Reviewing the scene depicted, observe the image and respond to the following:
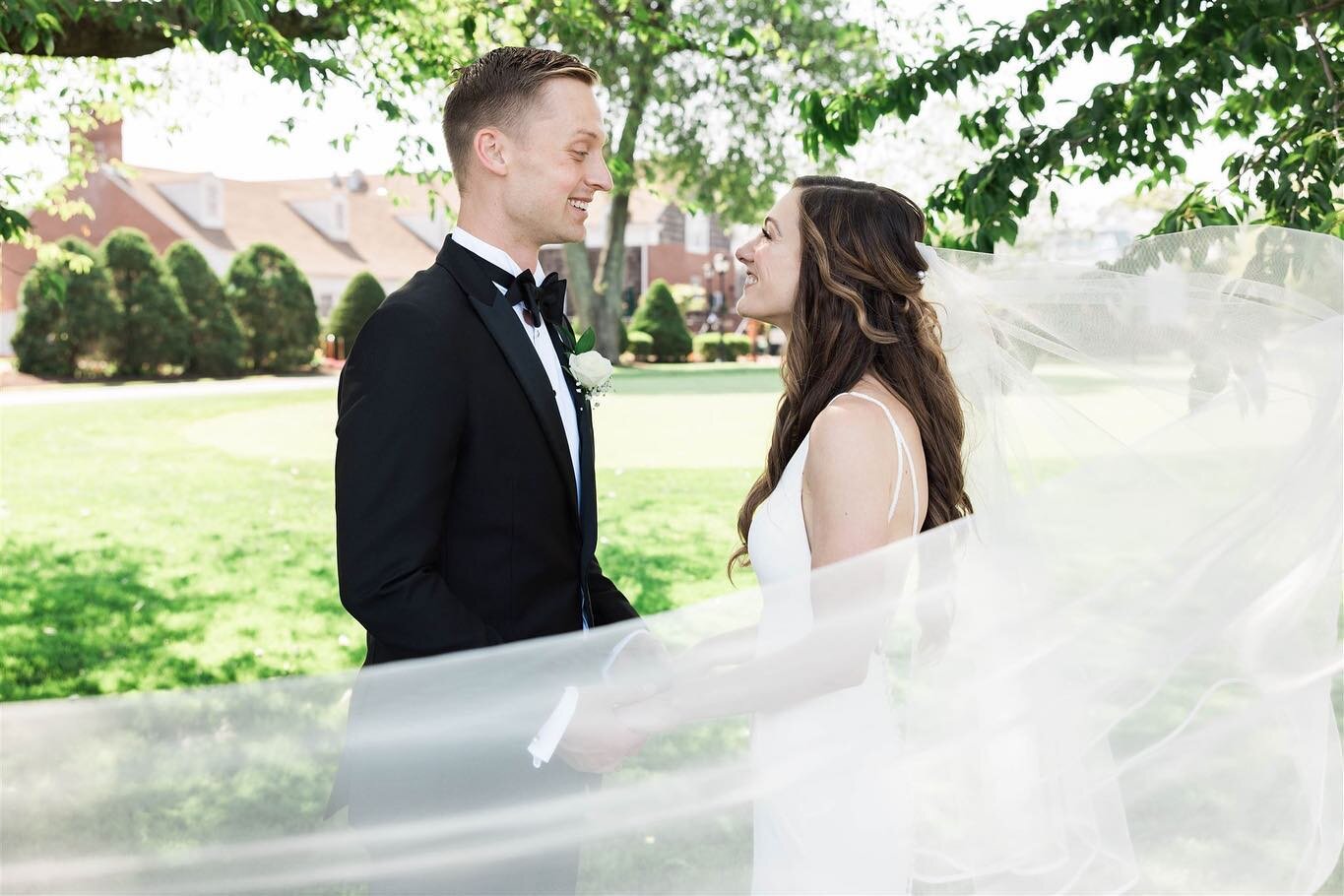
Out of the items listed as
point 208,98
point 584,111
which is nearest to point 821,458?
point 584,111

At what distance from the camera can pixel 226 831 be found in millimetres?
2131

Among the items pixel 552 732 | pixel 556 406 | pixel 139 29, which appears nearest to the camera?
pixel 552 732

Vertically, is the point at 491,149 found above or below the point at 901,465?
above

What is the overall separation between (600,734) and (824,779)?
1.52 ft

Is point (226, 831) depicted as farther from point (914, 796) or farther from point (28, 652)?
point (28, 652)

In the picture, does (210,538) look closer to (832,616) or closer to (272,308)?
(832,616)

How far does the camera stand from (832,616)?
237cm

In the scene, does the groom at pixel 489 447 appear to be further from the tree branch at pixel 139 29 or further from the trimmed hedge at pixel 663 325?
the trimmed hedge at pixel 663 325

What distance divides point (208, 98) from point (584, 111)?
1064cm

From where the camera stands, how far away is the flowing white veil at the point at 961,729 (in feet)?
6.92

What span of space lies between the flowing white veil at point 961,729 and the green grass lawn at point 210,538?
16.1 feet

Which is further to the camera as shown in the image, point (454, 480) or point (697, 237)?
point (697, 237)

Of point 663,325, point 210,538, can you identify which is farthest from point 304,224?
point 210,538

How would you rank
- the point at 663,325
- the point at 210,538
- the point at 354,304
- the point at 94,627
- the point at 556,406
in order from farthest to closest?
1. the point at 663,325
2. the point at 354,304
3. the point at 210,538
4. the point at 94,627
5. the point at 556,406
